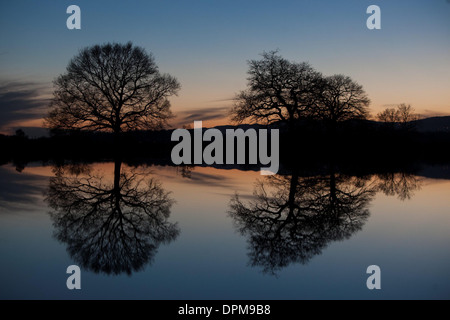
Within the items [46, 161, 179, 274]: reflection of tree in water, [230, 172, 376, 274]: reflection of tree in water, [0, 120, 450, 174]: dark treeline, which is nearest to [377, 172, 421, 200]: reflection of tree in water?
[230, 172, 376, 274]: reflection of tree in water

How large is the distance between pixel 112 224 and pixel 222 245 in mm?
2100

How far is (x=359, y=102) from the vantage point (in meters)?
40.8

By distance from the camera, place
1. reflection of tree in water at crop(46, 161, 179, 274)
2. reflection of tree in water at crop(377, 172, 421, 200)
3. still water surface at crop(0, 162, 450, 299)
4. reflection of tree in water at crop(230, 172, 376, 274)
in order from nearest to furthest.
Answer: still water surface at crop(0, 162, 450, 299) < reflection of tree in water at crop(46, 161, 179, 274) < reflection of tree in water at crop(230, 172, 376, 274) < reflection of tree in water at crop(377, 172, 421, 200)

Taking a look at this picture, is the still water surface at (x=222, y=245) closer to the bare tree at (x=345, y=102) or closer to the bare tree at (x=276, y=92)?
the bare tree at (x=276, y=92)

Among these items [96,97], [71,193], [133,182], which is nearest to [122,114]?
[96,97]

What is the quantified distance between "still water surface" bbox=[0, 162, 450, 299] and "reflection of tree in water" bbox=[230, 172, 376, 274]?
0.02 metres

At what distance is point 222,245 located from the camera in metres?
5.05

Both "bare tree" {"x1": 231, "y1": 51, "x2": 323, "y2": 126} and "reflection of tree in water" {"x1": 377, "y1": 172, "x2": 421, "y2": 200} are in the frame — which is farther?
"bare tree" {"x1": 231, "y1": 51, "x2": 323, "y2": 126}

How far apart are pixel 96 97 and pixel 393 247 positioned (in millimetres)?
27396

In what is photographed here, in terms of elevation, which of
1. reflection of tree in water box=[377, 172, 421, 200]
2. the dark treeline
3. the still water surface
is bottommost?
the still water surface

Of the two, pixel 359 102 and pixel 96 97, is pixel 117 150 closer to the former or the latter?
pixel 96 97

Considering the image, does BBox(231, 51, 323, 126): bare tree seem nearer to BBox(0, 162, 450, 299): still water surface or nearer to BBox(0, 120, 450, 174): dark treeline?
BBox(0, 120, 450, 174): dark treeline

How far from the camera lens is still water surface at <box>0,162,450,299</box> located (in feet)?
11.8

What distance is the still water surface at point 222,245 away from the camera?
3605 millimetres
